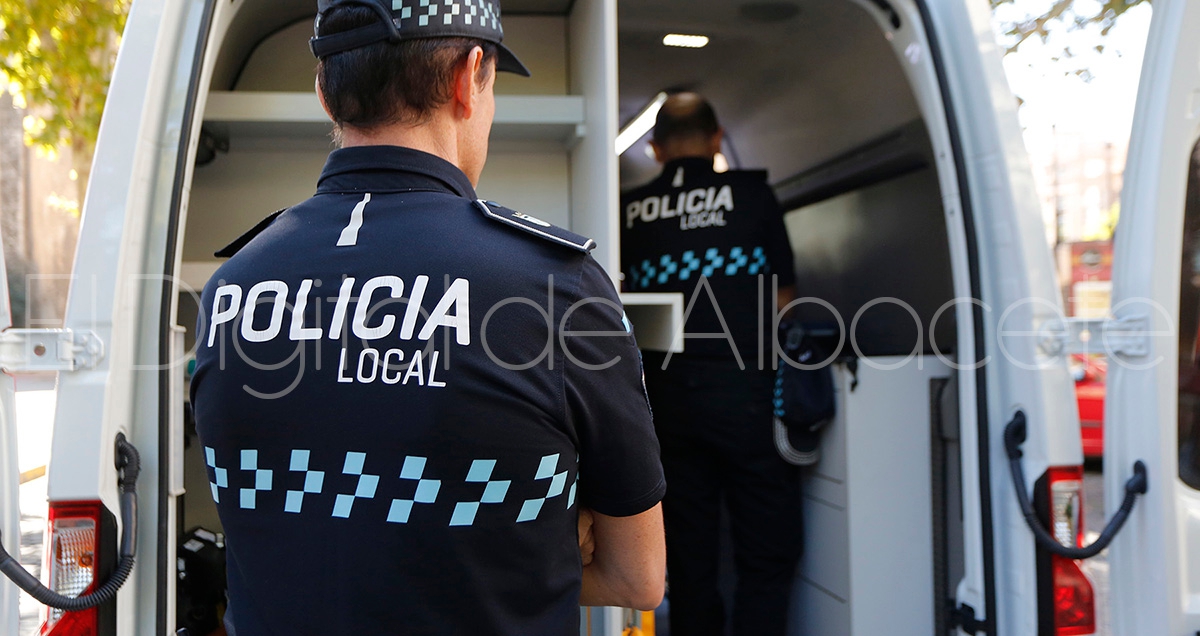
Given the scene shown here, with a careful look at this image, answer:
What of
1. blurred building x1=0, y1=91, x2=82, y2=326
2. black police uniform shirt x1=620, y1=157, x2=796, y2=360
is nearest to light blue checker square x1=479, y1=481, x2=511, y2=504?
black police uniform shirt x1=620, y1=157, x2=796, y2=360

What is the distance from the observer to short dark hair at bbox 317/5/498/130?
3.58ft

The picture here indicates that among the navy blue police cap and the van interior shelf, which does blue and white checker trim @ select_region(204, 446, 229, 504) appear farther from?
the van interior shelf

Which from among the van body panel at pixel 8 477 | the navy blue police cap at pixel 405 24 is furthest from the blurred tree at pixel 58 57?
the navy blue police cap at pixel 405 24

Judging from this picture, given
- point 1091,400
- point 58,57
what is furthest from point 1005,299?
point 1091,400

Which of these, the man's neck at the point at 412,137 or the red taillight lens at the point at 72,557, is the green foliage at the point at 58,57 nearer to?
the red taillight lens at the point at 72,557

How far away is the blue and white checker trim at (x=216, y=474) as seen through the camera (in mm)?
1068

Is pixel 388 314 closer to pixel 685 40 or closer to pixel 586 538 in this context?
pixel 586 538

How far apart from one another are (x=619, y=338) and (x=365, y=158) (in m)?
0.41

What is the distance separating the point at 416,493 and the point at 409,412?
0.32 ft

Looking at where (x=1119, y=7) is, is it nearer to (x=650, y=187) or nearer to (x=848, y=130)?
(x=848, y=130)

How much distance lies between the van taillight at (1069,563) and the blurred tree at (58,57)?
5.59 m

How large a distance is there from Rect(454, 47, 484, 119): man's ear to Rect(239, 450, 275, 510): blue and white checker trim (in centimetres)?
53

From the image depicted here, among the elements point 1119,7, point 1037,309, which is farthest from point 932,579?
point 1119,7

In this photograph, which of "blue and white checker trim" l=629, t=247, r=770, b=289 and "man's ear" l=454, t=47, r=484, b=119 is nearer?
"man's ear" l=454, t=47, r=484, b=119
